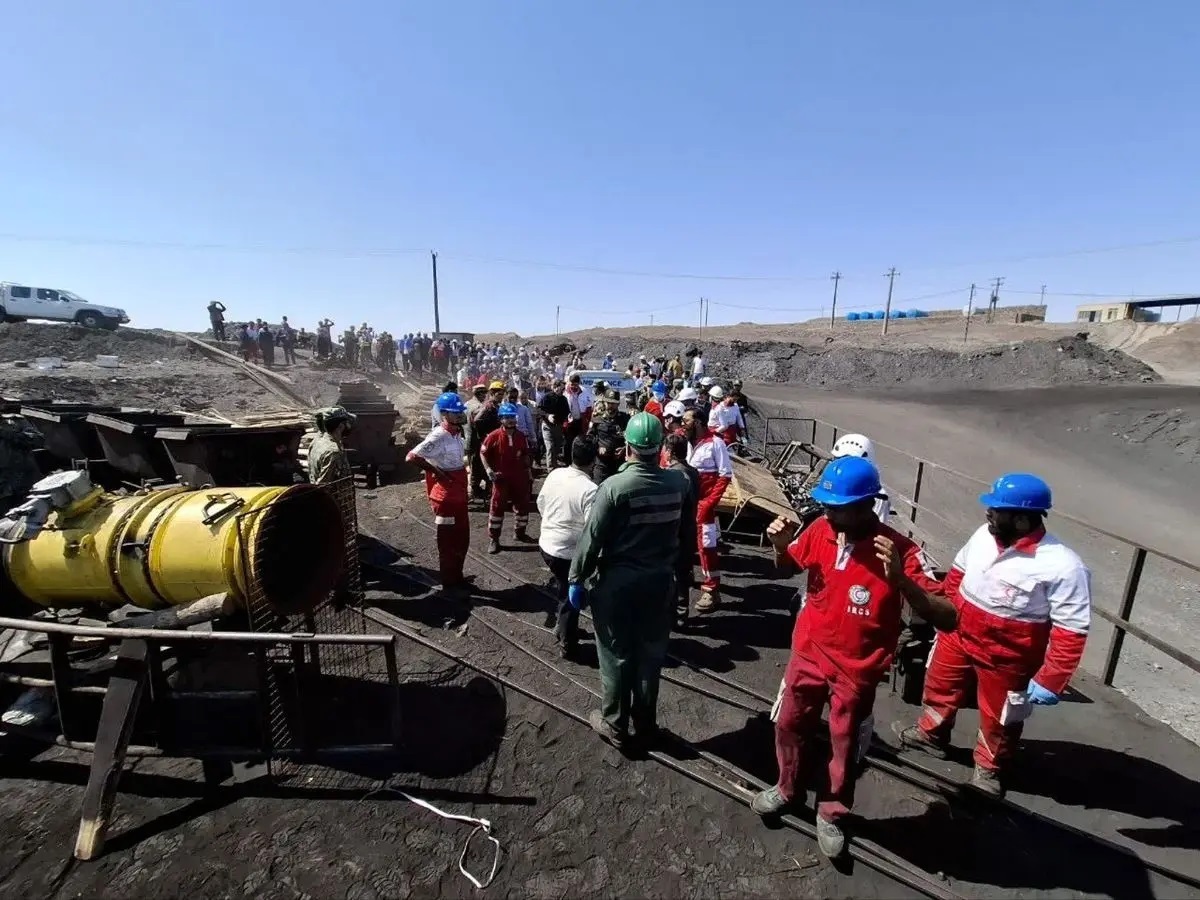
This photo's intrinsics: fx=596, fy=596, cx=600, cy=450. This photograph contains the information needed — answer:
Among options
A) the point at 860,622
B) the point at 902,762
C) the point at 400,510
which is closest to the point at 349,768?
the point at 860,622

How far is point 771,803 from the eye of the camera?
3.17 meters

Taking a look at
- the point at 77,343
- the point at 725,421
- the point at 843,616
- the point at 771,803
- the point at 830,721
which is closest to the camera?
the point at 843,616

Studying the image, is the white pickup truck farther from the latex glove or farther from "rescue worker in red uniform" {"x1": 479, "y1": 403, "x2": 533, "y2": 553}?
the latex glove

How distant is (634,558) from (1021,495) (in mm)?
2110

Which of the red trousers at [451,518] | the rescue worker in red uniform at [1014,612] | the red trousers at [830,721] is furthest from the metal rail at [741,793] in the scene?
the red trousers at [451,518]

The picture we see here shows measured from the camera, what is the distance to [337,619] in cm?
A: 545

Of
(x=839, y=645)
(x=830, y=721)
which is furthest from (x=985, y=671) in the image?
(x=839, y=645)

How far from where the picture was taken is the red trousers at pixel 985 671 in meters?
3.19

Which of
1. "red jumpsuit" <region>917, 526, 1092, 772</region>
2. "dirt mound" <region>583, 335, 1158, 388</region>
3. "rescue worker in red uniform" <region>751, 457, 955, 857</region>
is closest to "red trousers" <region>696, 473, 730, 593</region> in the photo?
"red jumpsuit" <region>917, 526, 1092, 772</region>

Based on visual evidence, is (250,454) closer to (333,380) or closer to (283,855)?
(283,855)

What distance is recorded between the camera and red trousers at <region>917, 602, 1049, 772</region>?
10.5ft

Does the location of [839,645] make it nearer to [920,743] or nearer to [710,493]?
[920,743]

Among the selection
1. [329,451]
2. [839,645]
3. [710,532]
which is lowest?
[710,532]

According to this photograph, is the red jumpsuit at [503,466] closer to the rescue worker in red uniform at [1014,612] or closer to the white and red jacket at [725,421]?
the white and red jacket at [725,421]
